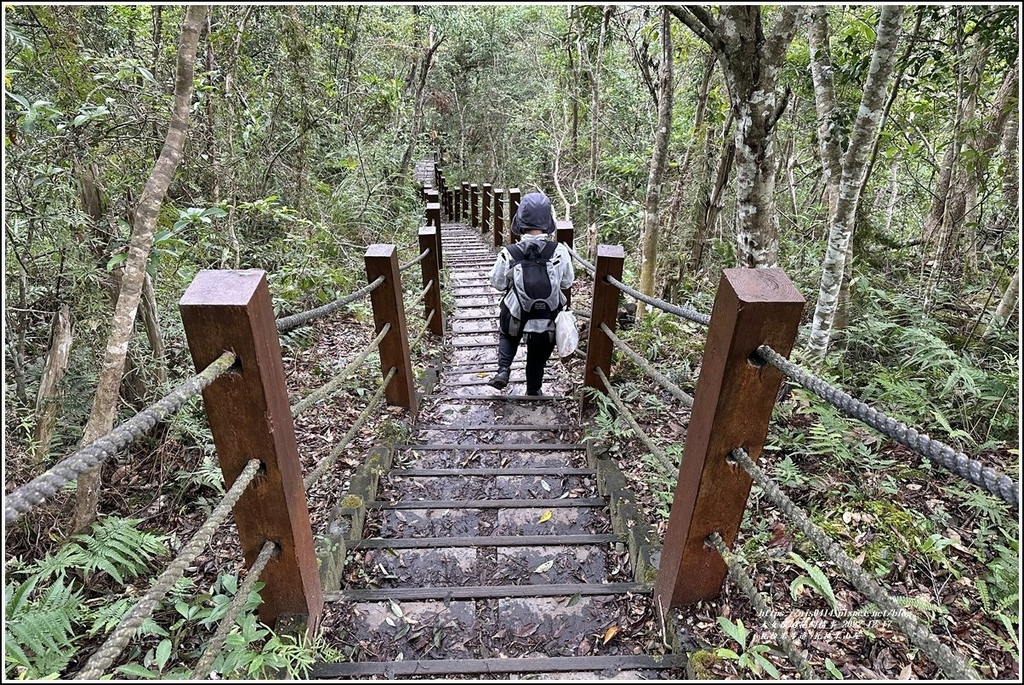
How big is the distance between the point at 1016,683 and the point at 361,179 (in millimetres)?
9368

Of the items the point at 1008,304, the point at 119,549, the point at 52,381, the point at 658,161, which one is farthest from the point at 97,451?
the point at 1008,304

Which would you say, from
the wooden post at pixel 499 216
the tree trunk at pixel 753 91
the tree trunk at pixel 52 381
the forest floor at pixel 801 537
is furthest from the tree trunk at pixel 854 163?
the wooden post at pixel 499 216

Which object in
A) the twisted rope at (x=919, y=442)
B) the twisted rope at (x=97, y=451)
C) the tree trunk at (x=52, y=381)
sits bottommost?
the tree trunk at (x=52, y=381)

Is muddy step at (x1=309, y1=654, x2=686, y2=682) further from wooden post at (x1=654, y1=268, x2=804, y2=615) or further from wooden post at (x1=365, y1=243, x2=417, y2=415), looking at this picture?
wooden post at (x1=365, y1=243, x2=417, y2=415)

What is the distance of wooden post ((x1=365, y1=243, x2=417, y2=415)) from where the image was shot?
3383 millimetres

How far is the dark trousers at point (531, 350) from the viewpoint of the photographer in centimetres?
438

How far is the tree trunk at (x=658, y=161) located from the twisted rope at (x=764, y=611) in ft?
13.2

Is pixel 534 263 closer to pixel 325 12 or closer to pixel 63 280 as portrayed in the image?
pixel 63 280

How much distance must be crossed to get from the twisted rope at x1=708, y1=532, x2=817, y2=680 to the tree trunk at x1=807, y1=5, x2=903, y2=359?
2.91 meters

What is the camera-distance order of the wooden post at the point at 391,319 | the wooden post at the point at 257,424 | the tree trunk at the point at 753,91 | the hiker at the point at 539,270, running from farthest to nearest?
1. the hiker at the point at 539,270
2. the wooden post at the point at 391,319
3. the tree trunk at the point at 753,91
4. the wooden post at the point at 257,424

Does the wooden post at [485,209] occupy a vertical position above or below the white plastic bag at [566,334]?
below

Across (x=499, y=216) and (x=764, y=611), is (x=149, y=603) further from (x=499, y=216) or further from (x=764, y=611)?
(x=499, y=216)

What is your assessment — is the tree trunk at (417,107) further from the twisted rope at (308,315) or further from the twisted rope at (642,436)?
the twisted rope at (308,315)

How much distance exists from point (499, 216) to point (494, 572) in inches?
375
